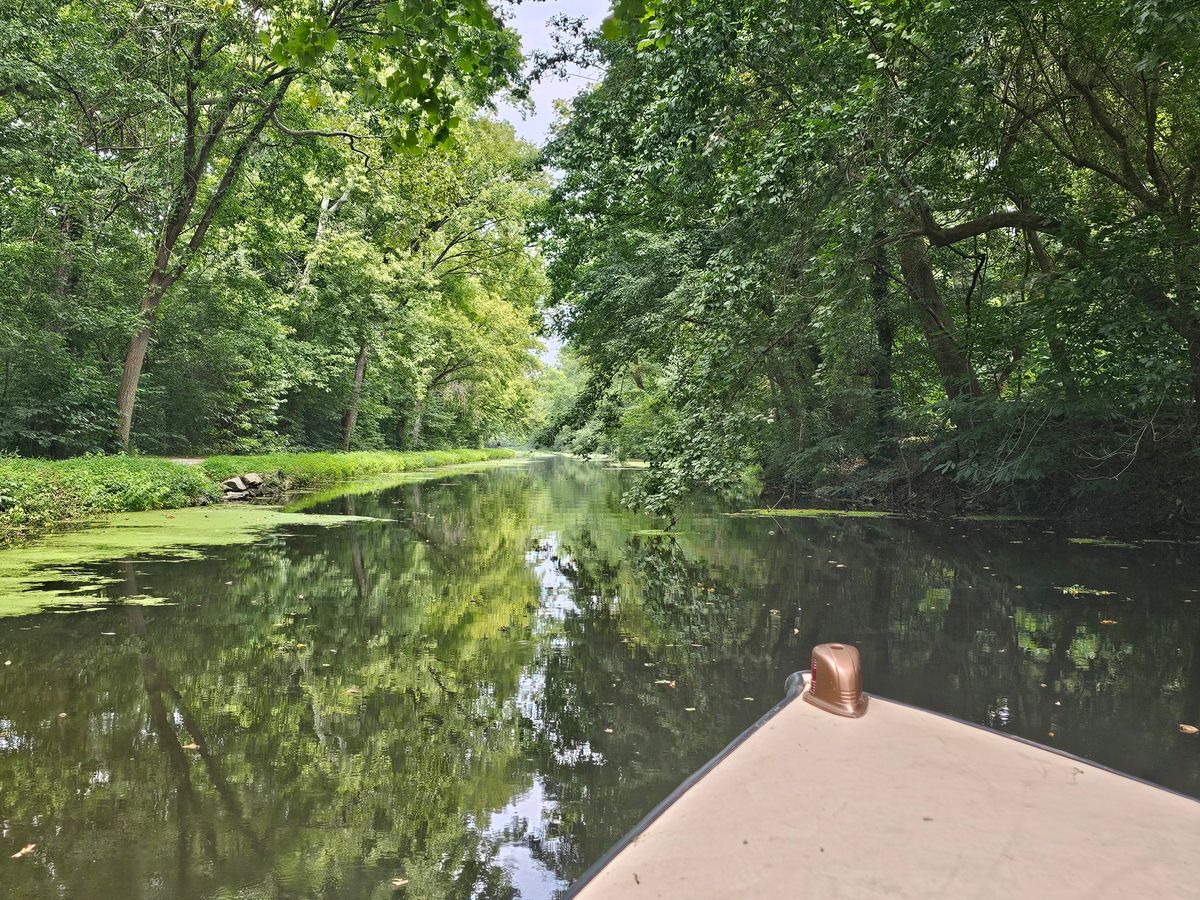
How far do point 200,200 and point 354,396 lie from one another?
11123 mm

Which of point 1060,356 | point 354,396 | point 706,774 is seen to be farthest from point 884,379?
point 354,396

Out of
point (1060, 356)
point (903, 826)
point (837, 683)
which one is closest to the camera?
point (903, 826)

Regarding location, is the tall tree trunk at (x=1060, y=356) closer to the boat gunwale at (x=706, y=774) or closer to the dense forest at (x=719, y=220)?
the dense forest at (x=719, y=220)

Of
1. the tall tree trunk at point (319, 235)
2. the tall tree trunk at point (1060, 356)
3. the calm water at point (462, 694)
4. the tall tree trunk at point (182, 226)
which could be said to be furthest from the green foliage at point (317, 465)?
the tall tree trunk at point (1060, 356)

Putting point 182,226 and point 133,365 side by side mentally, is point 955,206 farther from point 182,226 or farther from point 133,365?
point 133,365

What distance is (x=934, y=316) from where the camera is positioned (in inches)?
488

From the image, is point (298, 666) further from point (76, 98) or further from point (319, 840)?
Result: point (76, 98)

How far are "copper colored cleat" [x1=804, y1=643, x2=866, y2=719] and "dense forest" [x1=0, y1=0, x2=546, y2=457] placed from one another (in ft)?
9.53

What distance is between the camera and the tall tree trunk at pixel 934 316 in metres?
12.2

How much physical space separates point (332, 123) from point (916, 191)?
12398 millimetres

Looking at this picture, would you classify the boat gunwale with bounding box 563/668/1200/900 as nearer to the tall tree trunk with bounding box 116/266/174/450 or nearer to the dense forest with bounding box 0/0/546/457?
the dense forest with bounding box 0/0/546/457

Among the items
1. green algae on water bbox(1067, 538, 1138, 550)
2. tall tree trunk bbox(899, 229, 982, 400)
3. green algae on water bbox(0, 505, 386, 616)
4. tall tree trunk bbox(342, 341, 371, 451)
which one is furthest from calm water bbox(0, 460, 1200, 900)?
A: tall tree trunk bbox(342, 341, 371, 451)

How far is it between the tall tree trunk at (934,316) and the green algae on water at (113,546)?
1041 centimetres

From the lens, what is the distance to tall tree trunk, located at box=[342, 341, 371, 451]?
1011 inches
